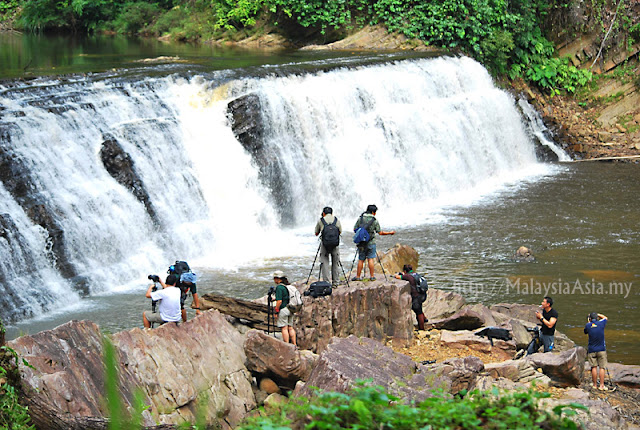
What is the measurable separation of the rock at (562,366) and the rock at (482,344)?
0.75 m

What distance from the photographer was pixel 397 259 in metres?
15.5

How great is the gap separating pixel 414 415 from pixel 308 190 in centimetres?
1436

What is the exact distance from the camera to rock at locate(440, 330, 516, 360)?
11.7 meters

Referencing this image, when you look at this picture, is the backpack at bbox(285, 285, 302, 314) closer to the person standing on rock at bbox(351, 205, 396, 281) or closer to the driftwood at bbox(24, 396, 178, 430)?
the person standing on rock at bbox(351, 205, 396, 281)

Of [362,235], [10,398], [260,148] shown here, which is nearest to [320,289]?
[362,235]

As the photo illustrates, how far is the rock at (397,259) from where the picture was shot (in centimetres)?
1512

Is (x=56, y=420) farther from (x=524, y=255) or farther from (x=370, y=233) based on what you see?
(x=524, y=255)

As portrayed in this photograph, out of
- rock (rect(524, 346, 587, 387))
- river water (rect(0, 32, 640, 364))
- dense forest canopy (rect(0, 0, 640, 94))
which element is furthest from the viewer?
dense forest canopy (rect(0, 0, 640, 94))

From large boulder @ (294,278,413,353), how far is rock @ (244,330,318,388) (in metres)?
1.31

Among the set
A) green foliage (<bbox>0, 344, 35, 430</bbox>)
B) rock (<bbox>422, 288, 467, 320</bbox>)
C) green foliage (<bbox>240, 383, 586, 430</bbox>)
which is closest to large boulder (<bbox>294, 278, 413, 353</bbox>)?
rock (<bbox>422, 288, 467, 320</bbox>)

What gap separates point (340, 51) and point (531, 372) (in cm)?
2119

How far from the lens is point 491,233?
1867cm

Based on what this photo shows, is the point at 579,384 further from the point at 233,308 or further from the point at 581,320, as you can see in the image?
the point at 233,308

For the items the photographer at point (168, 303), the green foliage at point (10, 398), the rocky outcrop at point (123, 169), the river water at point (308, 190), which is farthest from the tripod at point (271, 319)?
the rocky outcrop at point (123, 169)
